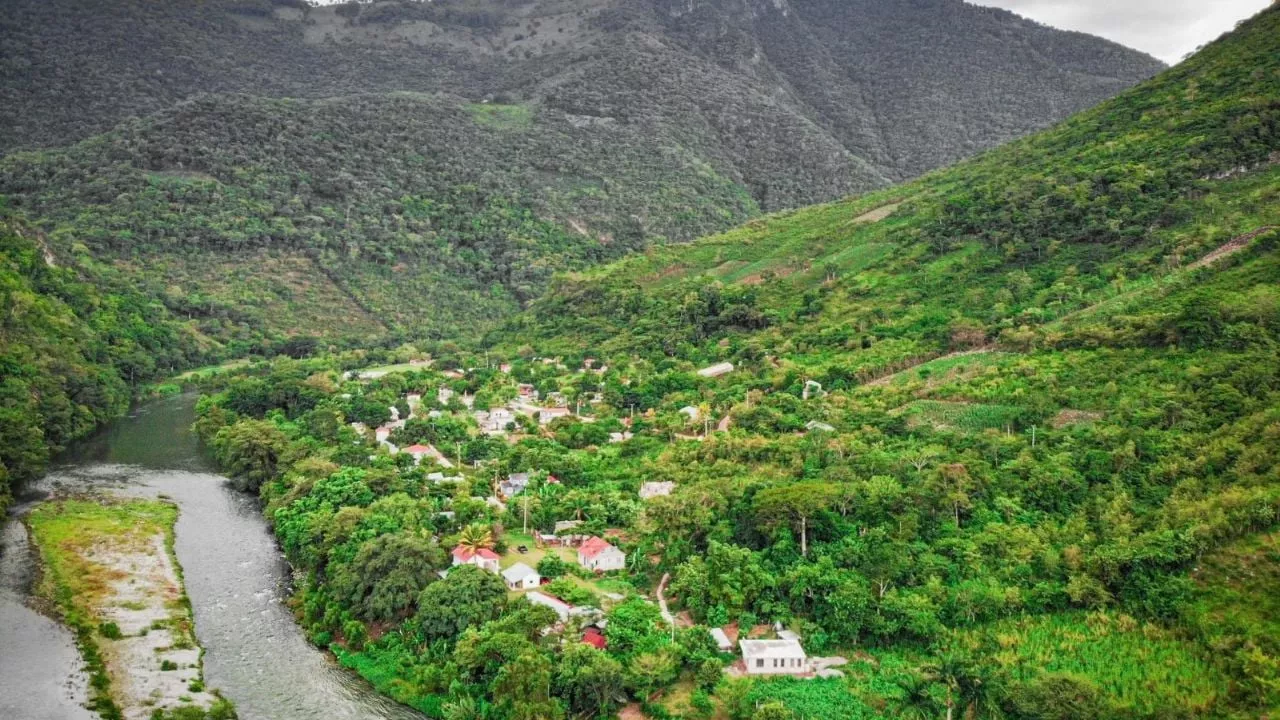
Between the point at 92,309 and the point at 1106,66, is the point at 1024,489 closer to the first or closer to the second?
the point at 92,309

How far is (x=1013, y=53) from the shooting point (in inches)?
7141

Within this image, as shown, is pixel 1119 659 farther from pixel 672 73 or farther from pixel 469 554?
pixel 672 73

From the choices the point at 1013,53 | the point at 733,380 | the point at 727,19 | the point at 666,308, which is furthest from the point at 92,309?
the point at 1013,53

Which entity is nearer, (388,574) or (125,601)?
(388,574)

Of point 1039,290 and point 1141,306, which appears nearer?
point 1141,306

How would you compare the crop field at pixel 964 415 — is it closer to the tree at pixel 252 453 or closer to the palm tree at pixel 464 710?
the palm tree at pixel 464 710

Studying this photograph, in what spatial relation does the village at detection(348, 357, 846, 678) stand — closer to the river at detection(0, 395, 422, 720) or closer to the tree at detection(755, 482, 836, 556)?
the tree at detection(755, 482, 836, 556)

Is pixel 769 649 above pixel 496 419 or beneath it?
beneath

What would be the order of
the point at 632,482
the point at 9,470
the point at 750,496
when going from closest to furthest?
the point at 750,496 → the point at 632,482 → the point at 9,470

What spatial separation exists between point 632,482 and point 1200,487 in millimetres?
20554

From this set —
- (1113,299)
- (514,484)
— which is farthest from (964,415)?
(514,484)

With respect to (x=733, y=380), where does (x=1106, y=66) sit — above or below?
above

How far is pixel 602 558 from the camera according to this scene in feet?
108

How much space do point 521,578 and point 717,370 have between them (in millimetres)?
26252
